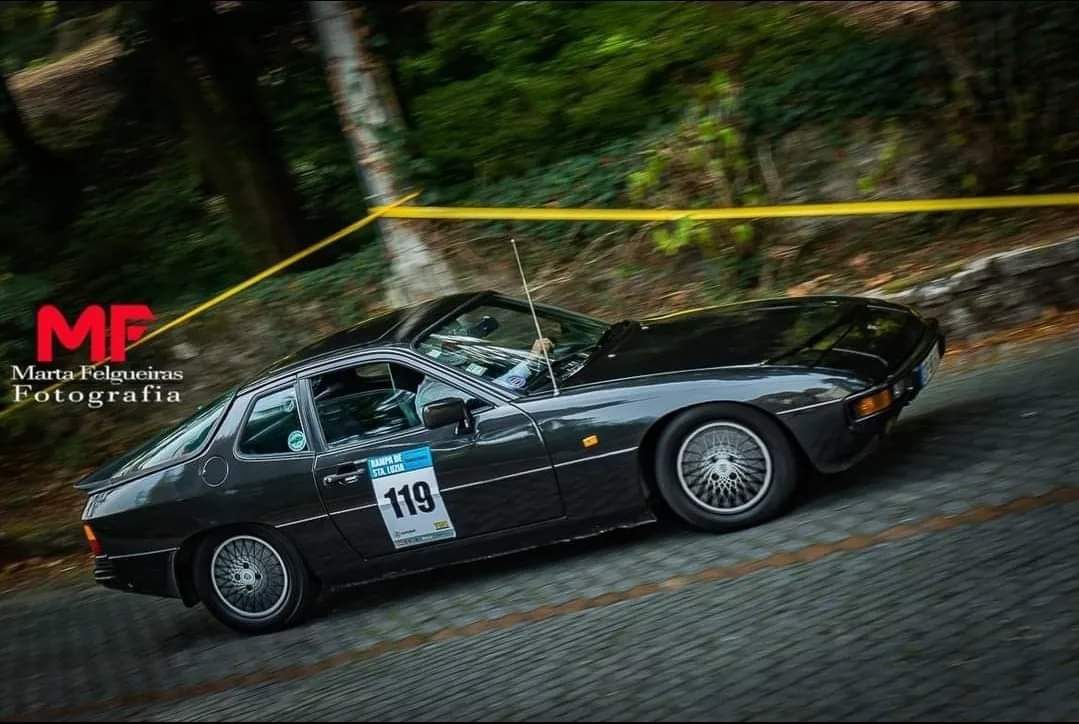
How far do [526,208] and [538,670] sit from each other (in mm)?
7703

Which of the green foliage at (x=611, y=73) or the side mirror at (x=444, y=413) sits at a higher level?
the green foliage at (x=611, y=73)

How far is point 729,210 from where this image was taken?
37.3 ft

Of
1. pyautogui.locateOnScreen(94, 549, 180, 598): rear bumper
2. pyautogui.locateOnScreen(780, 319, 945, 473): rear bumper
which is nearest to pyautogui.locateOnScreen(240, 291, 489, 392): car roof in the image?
pyautogui.locateOnScreen(94, 549, 180, 598): rear bumper

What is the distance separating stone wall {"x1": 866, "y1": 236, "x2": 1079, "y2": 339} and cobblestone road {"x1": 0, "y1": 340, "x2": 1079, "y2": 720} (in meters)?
1.39

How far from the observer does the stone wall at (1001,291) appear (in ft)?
31.6

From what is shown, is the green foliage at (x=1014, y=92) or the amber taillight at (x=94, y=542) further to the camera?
the green foliage at (x=1014, y=92)

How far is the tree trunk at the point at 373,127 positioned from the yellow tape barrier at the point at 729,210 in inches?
9.4

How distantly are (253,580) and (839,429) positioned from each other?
136 inches

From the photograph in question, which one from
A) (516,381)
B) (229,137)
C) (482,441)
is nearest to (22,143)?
(229,137)

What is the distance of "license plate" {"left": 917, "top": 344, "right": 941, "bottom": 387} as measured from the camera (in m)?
6.70

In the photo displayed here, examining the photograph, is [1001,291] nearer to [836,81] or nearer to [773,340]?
[836,81]

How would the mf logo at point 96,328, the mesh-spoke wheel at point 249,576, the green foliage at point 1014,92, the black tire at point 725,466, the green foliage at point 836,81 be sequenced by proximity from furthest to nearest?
the mf logo at point 96,328 → the green foliage at point 836,81 → the green foliage at point 1014,92 → the mesh-spoke wheel at point 249,576 → the black tire at point 725,466

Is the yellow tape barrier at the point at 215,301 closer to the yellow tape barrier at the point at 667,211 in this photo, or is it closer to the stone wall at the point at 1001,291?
the yellow tape barrier at the point at 667,211

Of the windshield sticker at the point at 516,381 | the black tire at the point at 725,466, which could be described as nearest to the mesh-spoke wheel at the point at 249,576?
the windshield sticker at the point at 516,381
